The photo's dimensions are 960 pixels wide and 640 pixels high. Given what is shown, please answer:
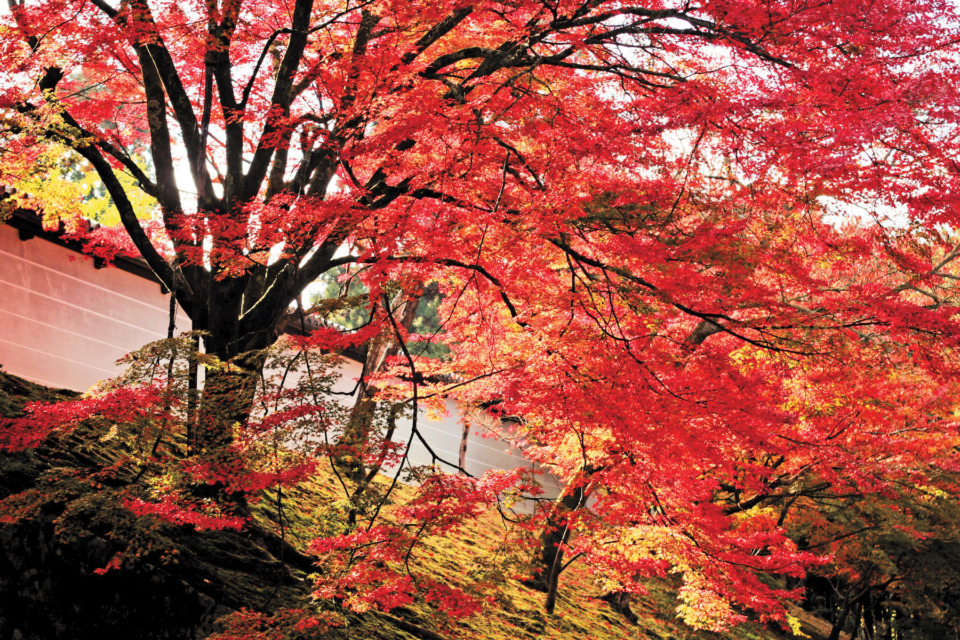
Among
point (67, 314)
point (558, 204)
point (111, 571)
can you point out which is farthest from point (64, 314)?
point (558, 204)

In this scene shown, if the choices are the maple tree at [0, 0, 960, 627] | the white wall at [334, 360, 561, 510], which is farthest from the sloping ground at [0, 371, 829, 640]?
the white wall at [334, 360, 561, 510]

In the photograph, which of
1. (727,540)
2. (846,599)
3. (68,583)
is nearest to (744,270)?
(727,540)

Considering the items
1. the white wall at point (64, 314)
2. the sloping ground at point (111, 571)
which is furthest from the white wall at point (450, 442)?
the sloping ground at point (111, 571)

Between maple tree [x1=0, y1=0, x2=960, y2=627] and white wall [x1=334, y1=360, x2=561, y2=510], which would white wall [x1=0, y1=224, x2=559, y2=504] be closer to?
maple tree [x1=0, y1=0, x2=960, y2=627]

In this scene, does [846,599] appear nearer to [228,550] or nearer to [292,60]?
[228,550]

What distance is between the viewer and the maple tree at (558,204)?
5125mm

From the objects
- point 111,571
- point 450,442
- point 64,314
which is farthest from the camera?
point 450,442

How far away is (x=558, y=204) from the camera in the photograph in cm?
511

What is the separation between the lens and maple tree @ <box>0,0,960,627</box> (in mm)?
5125

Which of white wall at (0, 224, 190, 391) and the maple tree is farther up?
the maple tree

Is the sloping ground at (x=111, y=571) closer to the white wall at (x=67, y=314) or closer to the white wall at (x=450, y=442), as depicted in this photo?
the white wall at (x=67, y=314)

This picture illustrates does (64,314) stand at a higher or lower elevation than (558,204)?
lower

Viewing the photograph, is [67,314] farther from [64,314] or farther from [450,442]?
[450,442]

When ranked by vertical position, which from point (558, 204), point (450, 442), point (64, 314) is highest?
point (558, 204)
